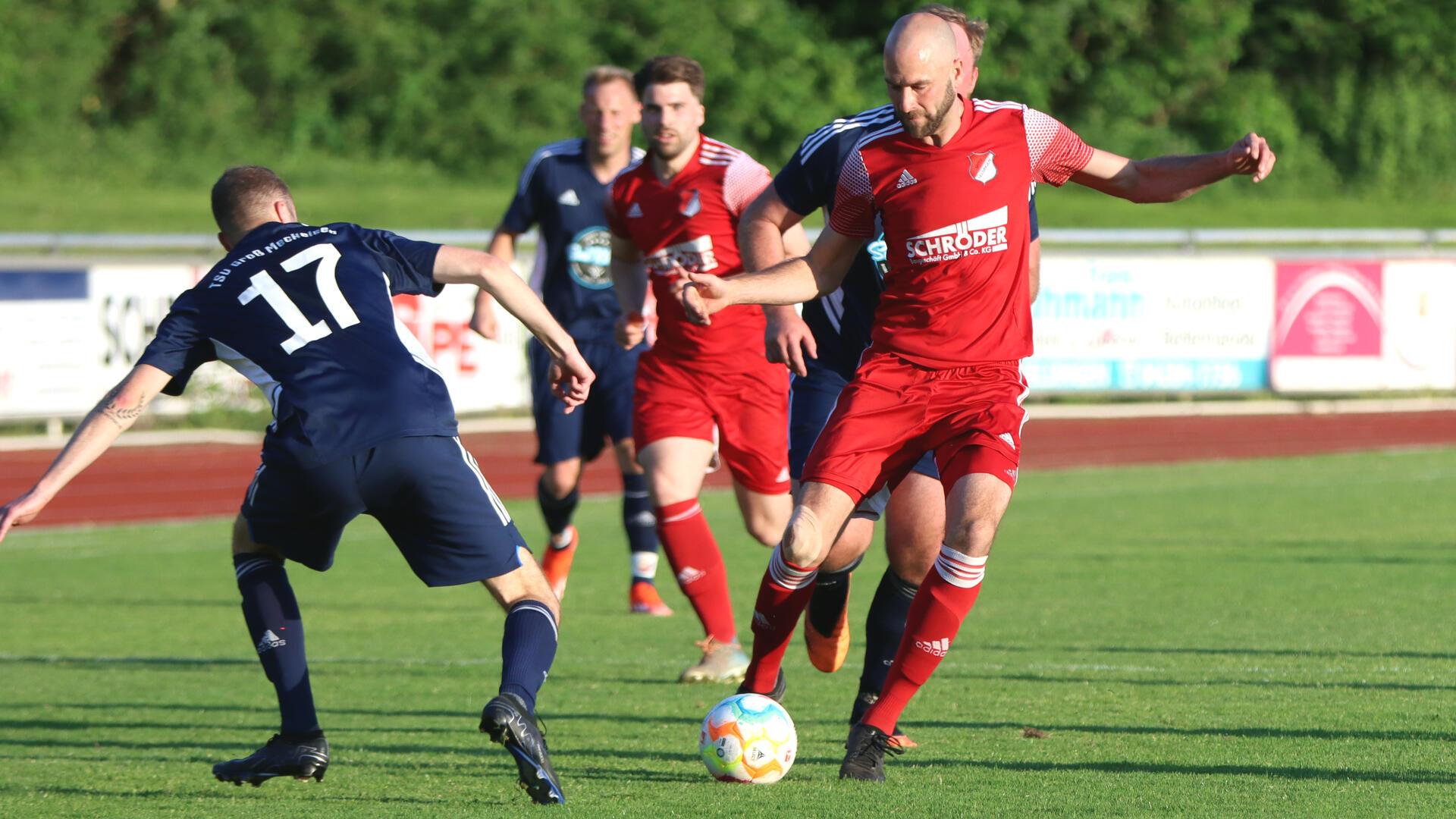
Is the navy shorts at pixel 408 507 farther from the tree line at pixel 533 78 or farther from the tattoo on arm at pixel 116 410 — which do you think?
the tree line at pixel 533 78

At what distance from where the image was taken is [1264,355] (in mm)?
18031

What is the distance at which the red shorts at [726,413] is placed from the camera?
7145mm

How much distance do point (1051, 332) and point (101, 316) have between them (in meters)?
8.75

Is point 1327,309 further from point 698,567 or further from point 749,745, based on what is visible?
point 749,745

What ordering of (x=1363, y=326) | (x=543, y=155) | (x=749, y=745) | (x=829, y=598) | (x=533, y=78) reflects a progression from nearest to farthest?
(x=749, y=745)
(x=829, y=598)
(x=543, y=155)
(x=1363, y=326)
(x=533, y=78)

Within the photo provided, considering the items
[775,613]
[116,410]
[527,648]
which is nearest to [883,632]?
[775,613]

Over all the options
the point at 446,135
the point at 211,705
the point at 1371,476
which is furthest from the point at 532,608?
the point at 446,135

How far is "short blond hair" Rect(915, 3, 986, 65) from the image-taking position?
5.13 meters

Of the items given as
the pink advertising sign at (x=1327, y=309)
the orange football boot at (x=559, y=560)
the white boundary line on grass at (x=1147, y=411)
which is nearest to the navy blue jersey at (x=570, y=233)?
the orange football boot at (x=559, y=560)

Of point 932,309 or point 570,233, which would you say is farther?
point 570,233

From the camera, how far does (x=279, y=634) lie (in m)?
5.01

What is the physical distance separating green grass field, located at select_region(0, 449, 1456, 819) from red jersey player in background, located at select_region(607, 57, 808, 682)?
64 cm

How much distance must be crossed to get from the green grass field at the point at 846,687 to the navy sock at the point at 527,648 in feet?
1.02

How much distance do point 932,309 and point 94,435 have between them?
2245mm
